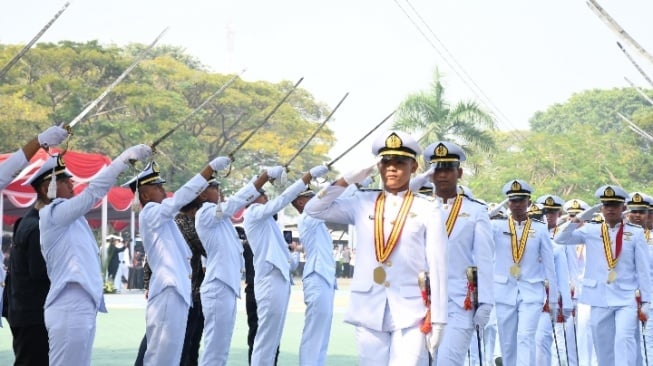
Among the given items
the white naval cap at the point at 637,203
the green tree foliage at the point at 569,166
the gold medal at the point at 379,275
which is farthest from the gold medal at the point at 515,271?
the green tree foliage at the point at 569,166

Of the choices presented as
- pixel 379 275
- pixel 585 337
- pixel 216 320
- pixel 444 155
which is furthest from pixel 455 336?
pixel 585 337

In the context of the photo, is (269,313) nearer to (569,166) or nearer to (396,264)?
(396,264)

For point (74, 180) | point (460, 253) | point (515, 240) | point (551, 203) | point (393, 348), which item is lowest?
point (393, 348)

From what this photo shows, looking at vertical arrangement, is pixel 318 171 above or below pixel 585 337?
above

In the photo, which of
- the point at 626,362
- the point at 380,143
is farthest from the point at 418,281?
the point at 626,362

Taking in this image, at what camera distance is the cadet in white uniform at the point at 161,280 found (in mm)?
10227

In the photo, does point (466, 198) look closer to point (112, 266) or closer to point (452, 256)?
point (452, 256)

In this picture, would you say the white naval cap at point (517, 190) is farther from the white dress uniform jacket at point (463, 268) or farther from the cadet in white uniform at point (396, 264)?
the cadet in white uniform at point (396, 264)

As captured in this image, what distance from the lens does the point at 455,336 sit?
9.22 metres

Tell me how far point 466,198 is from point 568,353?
5.04 metres

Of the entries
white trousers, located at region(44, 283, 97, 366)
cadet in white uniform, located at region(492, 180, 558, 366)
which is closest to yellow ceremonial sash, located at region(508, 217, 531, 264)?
cadet in white uniform, located at region(492, 180, 558, 366)

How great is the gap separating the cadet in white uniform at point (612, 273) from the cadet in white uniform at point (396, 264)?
16.2ft

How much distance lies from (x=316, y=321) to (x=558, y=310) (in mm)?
2528

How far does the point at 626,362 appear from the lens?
12250 millimetres
